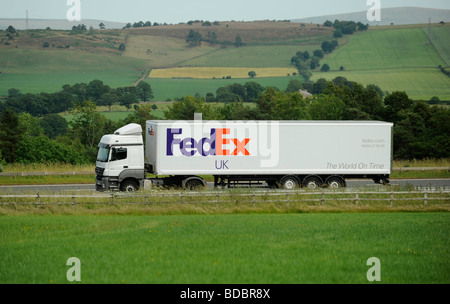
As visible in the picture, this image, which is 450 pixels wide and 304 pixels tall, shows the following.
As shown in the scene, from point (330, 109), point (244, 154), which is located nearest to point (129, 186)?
point (244, 154)

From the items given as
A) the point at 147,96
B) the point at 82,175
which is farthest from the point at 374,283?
the point at 147,96

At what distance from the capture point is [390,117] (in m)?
Answer: 63.8

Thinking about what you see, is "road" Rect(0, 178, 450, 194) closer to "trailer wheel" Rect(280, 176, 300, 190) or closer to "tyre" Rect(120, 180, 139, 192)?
"tyre" Rect(120, 180, 139, 192)

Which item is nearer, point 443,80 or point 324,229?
point 324,229

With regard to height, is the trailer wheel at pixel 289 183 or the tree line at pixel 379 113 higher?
the tree line at pixel 379 113

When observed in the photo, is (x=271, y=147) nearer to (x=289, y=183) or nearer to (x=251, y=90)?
(x=289, y=183)

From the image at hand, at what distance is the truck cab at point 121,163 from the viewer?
30859 mm

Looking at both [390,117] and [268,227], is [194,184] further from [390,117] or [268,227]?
[390,117]

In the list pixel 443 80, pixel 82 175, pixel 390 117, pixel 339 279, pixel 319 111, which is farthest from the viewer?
pixel 443 80

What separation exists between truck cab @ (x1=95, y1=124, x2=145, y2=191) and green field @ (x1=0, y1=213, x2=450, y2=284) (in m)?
6.17

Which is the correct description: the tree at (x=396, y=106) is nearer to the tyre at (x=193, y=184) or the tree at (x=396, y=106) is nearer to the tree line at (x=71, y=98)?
the tyre at (x=193, y=184)

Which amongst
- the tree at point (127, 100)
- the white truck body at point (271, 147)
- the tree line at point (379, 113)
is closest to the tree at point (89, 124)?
the tree line at point (379, 113)
